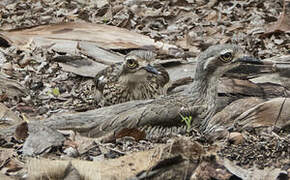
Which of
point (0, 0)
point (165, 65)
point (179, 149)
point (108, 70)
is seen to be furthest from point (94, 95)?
point (0, 0)

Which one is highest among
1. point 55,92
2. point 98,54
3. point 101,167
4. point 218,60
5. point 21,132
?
point 218,60

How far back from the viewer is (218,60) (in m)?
5.92

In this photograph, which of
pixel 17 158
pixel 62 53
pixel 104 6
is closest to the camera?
pixel 17 158

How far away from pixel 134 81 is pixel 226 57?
4.47ft

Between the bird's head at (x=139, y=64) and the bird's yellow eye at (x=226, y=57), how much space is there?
1.03 metres

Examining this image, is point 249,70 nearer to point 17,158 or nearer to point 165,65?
point 165,65

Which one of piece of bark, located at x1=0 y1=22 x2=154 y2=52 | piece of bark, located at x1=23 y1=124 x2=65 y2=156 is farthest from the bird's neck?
piece of bark, located at x1=0 y1=22 x2=154 y2=52

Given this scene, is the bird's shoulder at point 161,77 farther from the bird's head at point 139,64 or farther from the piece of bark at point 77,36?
the piece of bark at point 77,36

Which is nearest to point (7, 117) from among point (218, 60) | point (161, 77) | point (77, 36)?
point (161, 77)

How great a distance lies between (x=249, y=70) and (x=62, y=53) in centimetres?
243

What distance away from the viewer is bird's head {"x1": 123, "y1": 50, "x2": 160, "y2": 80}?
686 centimetres

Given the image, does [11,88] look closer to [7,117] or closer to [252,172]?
[7,117]

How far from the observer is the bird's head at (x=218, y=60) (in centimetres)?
591

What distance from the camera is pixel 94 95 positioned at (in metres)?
7.22
